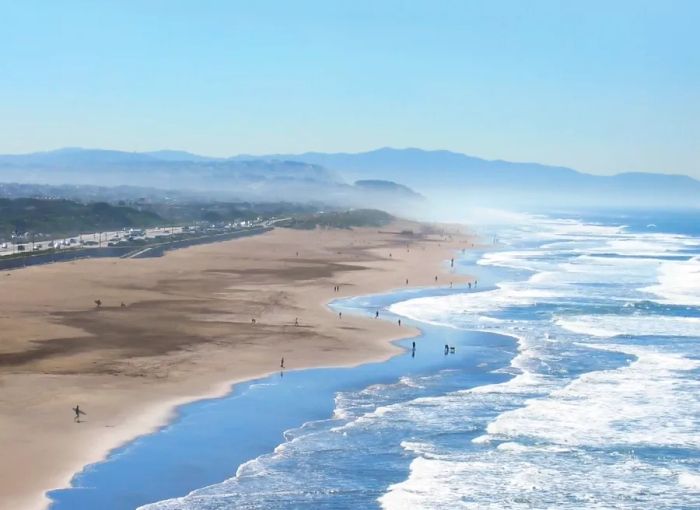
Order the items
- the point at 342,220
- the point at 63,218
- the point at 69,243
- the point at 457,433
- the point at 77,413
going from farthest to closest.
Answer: the point at 342,220, the point at 63,218, the point at 69,243, the point at 77,413, the point at 457,433

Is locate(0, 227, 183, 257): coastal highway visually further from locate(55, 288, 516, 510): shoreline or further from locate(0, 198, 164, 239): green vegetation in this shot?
locate(55, 288, 516, 510): shoreline

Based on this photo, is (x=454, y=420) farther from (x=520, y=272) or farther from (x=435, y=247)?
(x=435, y=247)

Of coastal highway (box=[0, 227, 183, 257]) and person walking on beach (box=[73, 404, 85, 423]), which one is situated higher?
coastal highway (box=[0, 227, 183, 257])

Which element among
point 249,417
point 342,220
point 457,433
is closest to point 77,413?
point 249,417

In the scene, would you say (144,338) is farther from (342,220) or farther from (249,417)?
(342,220)

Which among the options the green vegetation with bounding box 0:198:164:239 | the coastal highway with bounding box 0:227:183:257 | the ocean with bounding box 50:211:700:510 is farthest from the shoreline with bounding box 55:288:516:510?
the green vegetation with bounding box 0:198:164:239

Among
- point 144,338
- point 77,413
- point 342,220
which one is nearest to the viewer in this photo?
point 77,413
